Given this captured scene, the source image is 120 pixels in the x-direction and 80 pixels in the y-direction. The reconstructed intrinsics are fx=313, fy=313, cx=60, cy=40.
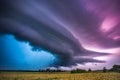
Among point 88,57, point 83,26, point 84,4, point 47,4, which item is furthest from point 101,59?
point 47,4

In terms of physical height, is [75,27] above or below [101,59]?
above

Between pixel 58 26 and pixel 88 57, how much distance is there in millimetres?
931

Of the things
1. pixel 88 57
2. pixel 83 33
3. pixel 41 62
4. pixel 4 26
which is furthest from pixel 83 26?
pixel 4 26

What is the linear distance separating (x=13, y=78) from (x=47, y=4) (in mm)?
1737

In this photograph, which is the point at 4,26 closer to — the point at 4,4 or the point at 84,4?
the point at 4,4

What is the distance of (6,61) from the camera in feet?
21.9

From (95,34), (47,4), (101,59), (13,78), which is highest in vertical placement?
(47,4)

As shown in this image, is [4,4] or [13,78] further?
[4,4]

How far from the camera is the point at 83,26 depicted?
673 cm

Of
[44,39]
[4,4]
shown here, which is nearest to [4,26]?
[4,4]

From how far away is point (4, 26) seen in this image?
6.77 meters

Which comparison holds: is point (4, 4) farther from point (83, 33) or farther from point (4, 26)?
point (83, 33)

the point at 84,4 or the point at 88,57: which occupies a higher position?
the point at 84,4

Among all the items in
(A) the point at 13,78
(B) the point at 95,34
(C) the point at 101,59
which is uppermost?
(B) the point at 95,34
